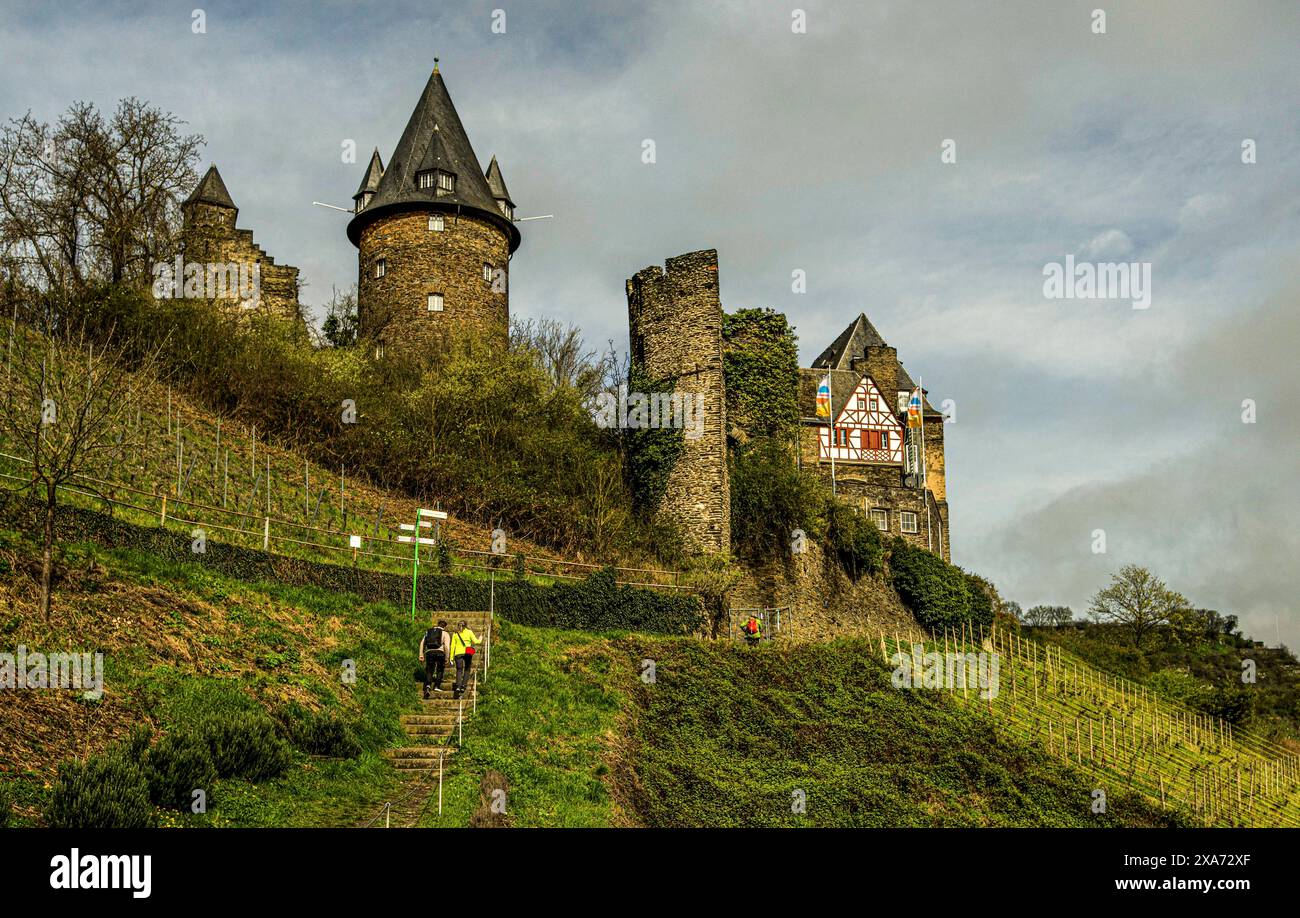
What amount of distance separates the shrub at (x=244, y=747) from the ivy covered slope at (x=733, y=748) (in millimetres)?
1968

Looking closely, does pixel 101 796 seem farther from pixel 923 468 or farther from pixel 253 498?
pixel 923 468

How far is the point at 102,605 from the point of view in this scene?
15.3 metres

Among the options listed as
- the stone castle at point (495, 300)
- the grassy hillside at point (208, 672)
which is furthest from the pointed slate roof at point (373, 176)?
the grassy hillside at point (208, 672)

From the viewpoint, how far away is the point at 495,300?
131 ft

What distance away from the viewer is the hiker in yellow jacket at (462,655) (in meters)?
18.1

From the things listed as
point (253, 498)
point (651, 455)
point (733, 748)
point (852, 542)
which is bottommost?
point (733, 748)

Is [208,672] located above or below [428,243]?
below

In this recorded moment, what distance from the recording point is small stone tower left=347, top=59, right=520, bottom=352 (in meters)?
38.7

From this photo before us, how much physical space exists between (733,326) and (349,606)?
19.0 meters

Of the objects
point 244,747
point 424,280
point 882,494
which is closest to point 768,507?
point 882,494

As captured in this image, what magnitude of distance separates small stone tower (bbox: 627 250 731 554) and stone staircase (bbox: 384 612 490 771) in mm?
12573

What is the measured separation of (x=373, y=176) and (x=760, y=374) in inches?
631

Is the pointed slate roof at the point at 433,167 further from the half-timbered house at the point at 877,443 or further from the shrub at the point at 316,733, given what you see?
the shrub at the point at 316,733
